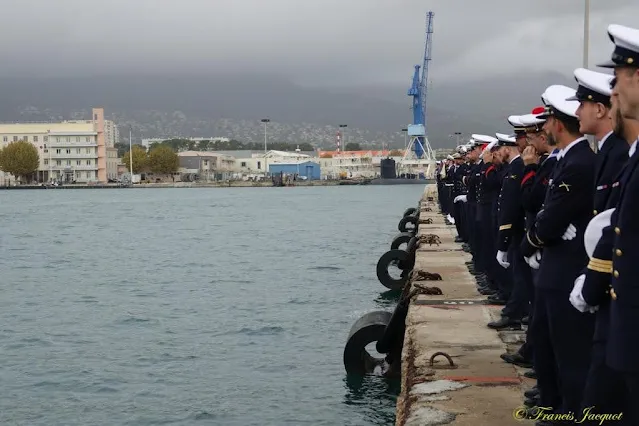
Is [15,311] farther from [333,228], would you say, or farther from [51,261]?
[333,228]

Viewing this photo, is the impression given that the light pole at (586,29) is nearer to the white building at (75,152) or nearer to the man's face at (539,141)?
the man's face at (539,141)

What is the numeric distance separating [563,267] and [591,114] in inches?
35.3

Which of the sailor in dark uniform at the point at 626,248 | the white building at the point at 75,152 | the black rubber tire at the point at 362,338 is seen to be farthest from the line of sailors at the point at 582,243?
the white building at the point at 75,152

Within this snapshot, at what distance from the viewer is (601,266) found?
3682mm

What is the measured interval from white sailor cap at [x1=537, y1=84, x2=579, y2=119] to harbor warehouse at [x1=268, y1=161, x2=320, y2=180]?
169143mm

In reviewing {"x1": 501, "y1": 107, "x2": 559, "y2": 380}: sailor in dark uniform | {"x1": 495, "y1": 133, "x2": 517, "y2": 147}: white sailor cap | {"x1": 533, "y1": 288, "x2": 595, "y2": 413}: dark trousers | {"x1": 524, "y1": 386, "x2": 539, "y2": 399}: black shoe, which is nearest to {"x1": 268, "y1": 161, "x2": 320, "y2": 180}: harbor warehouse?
{"x1": 495, "y1": 133, "x2": 517, "y2": 147}: white sailor cap

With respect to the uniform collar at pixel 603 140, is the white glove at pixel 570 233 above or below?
below

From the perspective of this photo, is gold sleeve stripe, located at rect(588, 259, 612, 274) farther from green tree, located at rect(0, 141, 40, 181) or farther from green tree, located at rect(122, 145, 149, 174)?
green tree, located at rect(122, 145, 149, 174)

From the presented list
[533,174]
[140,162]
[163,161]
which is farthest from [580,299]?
[140,162]

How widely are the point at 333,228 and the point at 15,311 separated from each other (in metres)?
29.1

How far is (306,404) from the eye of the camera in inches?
403

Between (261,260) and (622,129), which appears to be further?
(261,260)

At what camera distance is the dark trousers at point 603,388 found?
3.79 metres

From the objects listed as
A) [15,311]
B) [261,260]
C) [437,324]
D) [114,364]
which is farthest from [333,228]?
[437,324]
